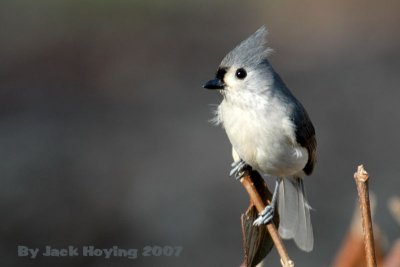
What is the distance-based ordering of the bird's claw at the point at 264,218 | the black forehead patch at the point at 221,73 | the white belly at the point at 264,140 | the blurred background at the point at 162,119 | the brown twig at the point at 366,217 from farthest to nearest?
1. the blurred background at the point at 162,119
2. the white belly at the point at 264,140
3. the black forehead patch at the point at 221,73
4. the bird's claw at the point at 264,218
5. the brown twig at the point at 366,217

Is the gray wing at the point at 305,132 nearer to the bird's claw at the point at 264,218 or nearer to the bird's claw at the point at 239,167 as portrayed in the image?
the bird's claw at the point at 239,167

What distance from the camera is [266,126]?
258cm

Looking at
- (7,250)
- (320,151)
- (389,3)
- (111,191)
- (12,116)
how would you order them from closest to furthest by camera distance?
(7,250) → (111,191) → (320,151) → (12,116) → (389,3)

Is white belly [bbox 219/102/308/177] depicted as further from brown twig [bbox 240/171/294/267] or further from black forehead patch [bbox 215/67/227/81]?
brown twig [bbox 240/171/294/267]

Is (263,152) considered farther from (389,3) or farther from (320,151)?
(389,3)

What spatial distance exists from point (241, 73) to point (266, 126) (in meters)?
0.27

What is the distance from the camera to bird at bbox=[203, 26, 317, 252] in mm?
2361

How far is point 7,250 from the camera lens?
446 cm

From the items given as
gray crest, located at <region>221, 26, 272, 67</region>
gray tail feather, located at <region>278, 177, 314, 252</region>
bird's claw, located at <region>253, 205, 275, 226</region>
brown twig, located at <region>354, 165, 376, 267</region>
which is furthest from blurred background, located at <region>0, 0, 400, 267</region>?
brown twig, located at <region>354, 165, 376, 267</region>

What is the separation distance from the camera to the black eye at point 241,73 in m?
2.33

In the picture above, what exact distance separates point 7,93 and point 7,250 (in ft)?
7.64

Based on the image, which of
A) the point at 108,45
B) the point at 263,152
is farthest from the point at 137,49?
the point at 263,152

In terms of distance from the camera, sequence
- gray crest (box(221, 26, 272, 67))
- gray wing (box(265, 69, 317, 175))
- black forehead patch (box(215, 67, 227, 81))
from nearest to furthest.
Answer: gray crest (box(221, 26, 272, 67))
black forehead patch (box(215, 67, 227, 81))
gray wing (box(265, 69, 317, 175))

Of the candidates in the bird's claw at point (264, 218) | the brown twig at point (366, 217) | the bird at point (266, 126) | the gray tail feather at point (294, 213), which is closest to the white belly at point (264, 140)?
the bird at point (266, 126)
